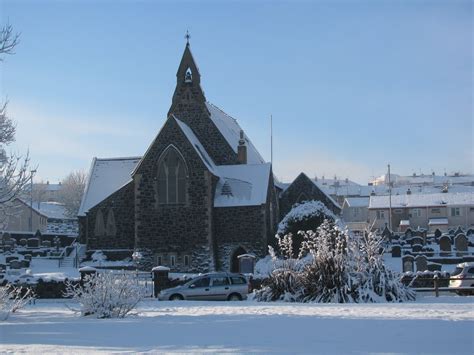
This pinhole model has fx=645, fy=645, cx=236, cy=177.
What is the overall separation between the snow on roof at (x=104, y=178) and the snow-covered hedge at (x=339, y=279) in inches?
966

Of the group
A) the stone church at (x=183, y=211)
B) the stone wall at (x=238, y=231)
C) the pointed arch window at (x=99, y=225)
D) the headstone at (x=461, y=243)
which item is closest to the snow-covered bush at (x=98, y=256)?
the stone church at (x=183, y=211)

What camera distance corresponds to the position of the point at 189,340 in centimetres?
1221

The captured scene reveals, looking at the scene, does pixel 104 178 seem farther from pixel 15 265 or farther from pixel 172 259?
pixel 172 259

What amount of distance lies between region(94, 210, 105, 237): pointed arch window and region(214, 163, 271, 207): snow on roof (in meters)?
8.02

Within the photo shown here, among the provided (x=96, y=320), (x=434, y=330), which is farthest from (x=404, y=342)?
(x=96, y=320)

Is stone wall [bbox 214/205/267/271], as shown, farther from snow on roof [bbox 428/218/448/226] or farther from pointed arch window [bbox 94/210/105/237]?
snow on roof [bbox 428/218/448/226]

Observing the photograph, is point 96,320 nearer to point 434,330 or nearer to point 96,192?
point 434,330

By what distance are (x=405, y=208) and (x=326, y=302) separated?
72.0m

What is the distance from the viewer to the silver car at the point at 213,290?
25.5 metres

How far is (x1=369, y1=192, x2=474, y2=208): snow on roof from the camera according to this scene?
291 ft

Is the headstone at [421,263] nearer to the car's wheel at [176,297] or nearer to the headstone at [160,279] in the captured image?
the headstone at [160,279]

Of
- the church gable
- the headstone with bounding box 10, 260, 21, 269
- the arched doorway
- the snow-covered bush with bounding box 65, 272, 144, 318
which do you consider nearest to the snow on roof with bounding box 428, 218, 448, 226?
the church gable

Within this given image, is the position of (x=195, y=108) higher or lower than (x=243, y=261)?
higher

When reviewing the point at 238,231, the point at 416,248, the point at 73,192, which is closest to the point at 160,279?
the point at 238,231
